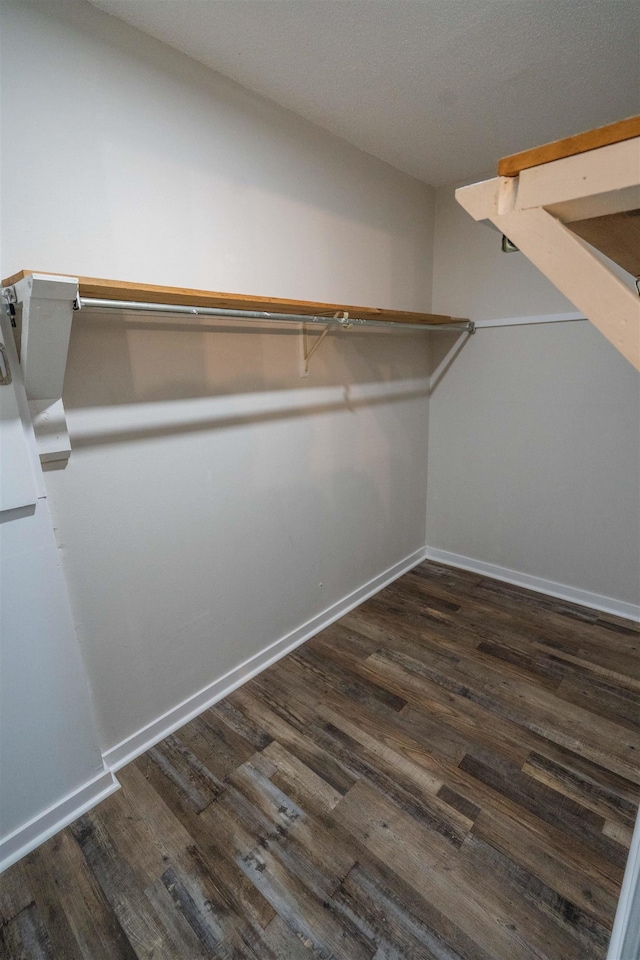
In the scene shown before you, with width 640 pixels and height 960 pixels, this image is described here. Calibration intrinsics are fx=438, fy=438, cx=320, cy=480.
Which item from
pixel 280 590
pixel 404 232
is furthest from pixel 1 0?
pixel 280 590

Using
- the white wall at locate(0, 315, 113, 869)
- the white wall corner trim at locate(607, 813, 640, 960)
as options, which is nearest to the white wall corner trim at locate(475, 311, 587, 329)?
the white wall corner trim at locate(607, 813, 640, 960)

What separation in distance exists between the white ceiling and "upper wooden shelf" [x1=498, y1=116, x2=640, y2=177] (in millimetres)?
1125

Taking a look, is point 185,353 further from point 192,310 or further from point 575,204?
point 575,204

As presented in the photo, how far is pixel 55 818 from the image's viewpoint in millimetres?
1463

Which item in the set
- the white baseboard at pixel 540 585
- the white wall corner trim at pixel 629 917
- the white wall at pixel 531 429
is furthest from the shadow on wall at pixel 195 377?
the white wall corner trim at pixel 629 917

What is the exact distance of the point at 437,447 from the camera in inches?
126

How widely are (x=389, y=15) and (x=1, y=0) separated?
3.51ft

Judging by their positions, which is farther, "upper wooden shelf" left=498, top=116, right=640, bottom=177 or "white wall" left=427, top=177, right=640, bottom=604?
"white wall" left=427, top=177, right=640, bottom=604

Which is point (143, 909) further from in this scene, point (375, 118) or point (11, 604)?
point (375, 118)

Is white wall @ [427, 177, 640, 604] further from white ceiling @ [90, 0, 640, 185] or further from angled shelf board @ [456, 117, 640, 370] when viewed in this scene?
angled shelf board @ [456, 117, 640, 370]

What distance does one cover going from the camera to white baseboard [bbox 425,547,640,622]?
102 inches

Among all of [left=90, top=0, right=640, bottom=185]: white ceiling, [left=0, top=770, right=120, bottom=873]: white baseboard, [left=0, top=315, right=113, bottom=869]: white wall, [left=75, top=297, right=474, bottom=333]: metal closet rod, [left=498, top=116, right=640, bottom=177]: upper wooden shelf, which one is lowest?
[left=0, top=770, right=120, bottom=873]: white baseboard

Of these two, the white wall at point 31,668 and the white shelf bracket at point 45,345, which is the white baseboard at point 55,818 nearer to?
the white wall at point 31,668

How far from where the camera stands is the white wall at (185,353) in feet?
4.27
